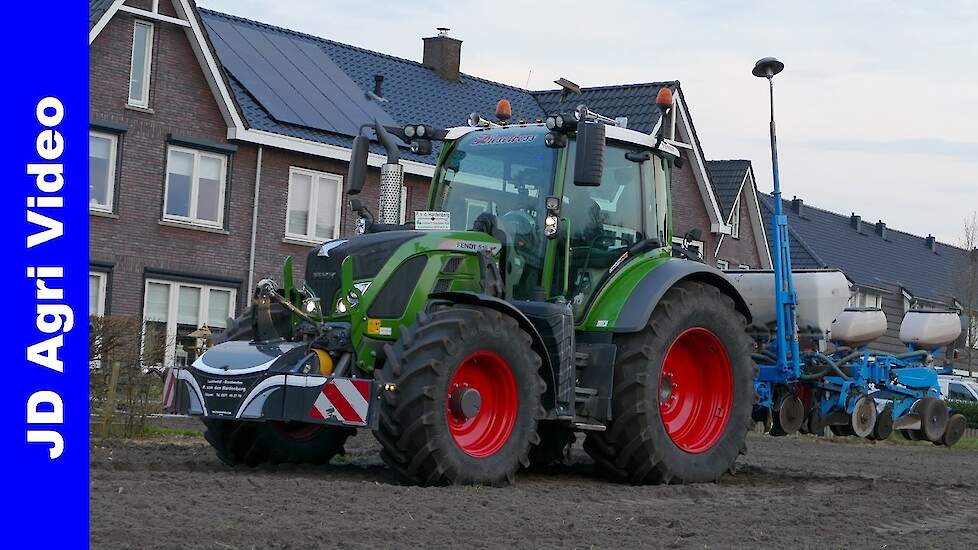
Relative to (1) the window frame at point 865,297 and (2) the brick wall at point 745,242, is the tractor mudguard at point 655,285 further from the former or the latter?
(1) the window frame at point 865,297

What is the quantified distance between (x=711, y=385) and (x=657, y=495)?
1926 millimetres

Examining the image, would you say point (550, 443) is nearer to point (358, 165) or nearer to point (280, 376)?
point (358, 165)

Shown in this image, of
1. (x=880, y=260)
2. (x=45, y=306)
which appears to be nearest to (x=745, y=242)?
(x=880, y=260)

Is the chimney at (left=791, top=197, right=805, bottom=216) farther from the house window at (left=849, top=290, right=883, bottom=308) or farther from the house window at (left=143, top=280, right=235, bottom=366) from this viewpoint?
the house window at (left=143, top=280, right=235, bottom=366)

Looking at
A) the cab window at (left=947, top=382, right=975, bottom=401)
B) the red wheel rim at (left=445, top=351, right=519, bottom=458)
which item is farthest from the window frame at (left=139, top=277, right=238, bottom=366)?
the cab window at (left=947, top=382, right=975, bottom=401)

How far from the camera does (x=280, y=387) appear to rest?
10156 millimetres

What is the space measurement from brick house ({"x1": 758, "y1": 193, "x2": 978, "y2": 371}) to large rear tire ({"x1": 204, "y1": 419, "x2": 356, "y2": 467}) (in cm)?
3939

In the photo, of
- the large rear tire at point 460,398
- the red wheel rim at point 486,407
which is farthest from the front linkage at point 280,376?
the red wheel rim at point 486,407

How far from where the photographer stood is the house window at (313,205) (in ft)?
92.7

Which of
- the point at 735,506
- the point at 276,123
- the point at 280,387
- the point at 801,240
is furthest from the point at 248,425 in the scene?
the point at 801,240

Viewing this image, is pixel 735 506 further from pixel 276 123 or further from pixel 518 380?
pixel 276 123

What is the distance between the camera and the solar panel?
2842 centimetres

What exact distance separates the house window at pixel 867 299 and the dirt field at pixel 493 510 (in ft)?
142

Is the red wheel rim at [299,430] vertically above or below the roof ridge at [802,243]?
below
